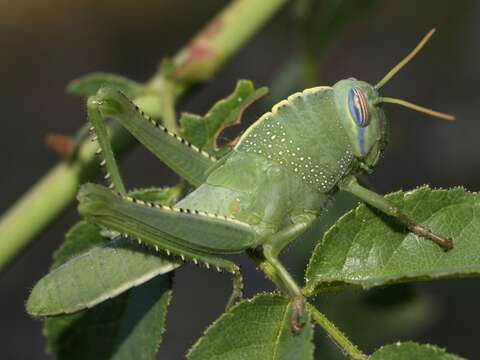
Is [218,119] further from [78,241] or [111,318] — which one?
[111,318]

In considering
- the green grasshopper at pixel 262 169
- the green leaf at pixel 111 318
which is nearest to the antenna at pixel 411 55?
the green grasshopper at pixel 262 169

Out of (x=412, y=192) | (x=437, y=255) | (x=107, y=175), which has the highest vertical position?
(x=107, y=175)

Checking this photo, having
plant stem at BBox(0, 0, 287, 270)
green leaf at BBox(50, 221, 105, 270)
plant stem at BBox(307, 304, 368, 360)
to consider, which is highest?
plant stem at BBox(0, 0, 287, 270)


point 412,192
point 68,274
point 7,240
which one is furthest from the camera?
point 7,240

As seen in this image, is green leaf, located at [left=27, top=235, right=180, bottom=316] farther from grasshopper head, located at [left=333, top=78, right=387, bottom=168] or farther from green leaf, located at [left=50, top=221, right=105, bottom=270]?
grasshopper head, located at [left=333, top=78, right=387, bottom=168]

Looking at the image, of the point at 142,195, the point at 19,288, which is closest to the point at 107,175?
the point at 142,195

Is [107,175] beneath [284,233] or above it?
above

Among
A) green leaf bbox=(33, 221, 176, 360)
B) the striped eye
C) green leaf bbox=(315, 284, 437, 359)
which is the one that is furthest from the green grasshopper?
green leaf bbox=(315, 284, 437, 359)

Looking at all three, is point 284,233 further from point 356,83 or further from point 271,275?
point 356,83
